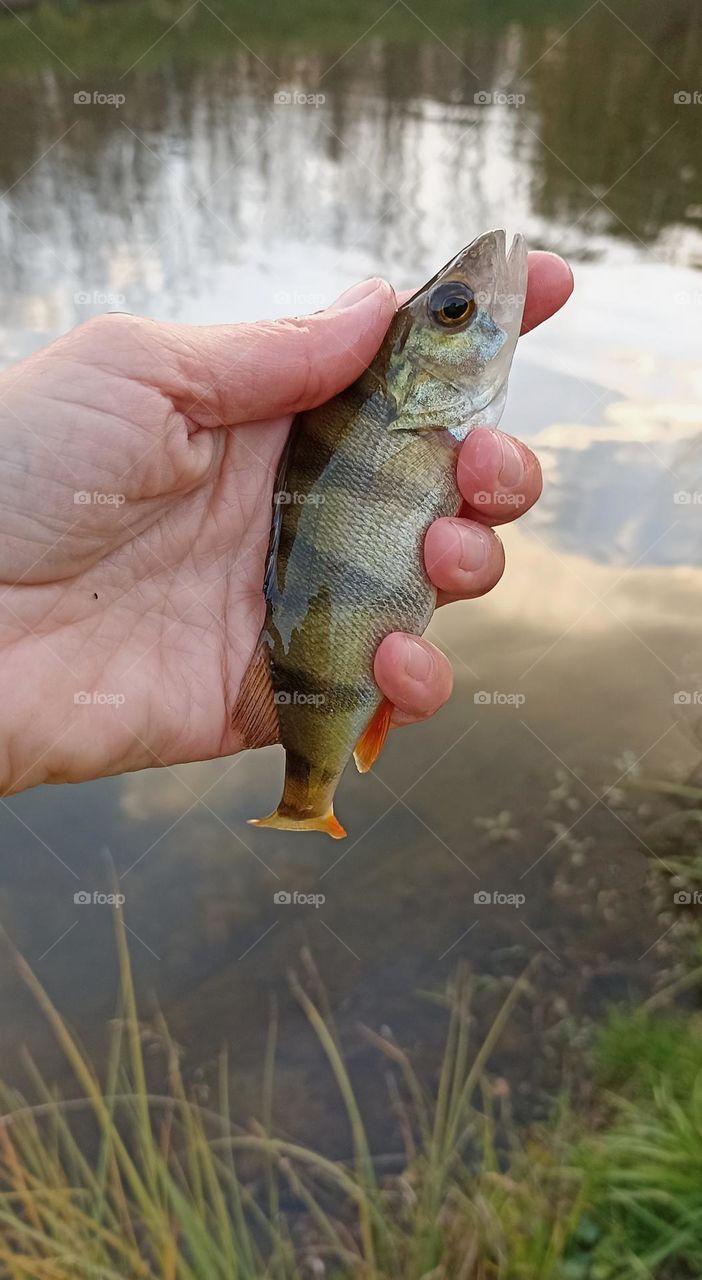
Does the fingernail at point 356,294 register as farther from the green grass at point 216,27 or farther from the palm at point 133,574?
the green grass at point 216,27

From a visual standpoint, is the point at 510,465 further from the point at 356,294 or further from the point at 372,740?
the point at 372,740

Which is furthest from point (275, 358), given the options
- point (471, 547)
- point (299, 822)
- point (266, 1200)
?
point (266, 1200)

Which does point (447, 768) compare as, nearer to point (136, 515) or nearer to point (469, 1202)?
point (469, 1202)

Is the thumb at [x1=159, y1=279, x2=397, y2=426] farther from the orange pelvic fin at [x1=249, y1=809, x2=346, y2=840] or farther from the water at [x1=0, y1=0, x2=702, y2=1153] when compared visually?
the water at [x1=0, y1=0, x2=702, y2=1153]

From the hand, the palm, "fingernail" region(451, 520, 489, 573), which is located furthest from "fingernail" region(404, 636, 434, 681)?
the palm

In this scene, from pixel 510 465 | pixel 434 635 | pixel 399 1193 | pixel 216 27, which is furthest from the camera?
pixel 216 27

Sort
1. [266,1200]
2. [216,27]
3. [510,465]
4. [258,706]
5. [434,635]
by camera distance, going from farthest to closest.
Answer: [216,27]
[434,635]
[266,1200]
[510,465]
[258,706]

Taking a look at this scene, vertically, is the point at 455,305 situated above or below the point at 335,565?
above
